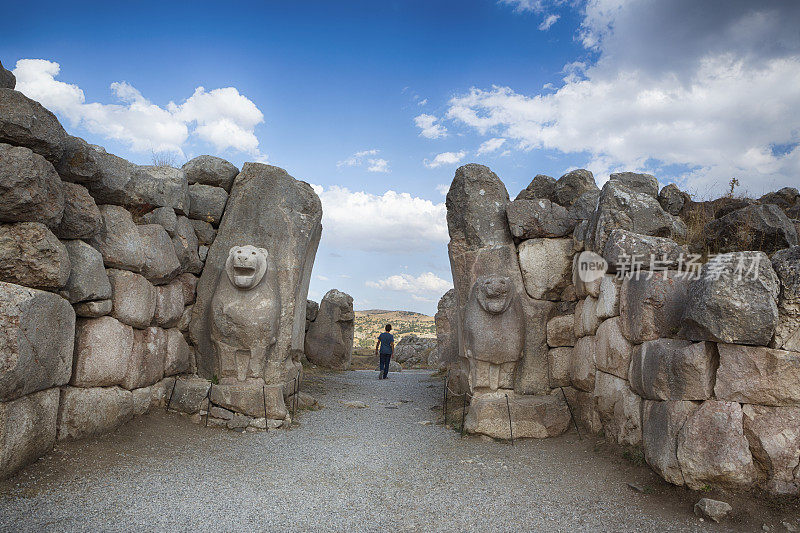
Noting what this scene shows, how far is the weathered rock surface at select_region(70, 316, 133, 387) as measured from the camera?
201 inches

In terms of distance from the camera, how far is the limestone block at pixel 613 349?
16.8ft

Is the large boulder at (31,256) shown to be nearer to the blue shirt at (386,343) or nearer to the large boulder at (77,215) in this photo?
the large boulder at (77,215)

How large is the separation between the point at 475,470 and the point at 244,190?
4.86 meters

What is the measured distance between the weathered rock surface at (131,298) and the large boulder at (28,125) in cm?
145

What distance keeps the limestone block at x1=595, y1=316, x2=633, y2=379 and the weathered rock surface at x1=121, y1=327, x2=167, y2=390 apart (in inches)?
202

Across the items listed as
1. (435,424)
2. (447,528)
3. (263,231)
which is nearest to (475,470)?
(447,528)

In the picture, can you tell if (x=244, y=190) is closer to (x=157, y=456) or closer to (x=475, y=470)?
(x=157, y=456)

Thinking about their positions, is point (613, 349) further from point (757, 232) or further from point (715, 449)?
point (757, 232)

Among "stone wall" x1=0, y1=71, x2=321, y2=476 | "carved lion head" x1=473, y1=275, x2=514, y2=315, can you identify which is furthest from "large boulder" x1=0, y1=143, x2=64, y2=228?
"carved lion head" x1=473, y1=275, x2=514, y2=315

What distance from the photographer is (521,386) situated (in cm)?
662

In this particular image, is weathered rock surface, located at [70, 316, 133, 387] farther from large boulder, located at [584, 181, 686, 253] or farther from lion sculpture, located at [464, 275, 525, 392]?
large boulder, located at [584, 181, 686, 253]

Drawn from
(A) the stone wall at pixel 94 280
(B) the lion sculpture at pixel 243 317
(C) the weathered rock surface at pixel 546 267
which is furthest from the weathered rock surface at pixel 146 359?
(C) the weathered rock surface at pixel 546 267

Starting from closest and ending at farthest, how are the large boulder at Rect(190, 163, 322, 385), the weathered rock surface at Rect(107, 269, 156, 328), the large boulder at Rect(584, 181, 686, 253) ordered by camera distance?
the weathered rock surface at Rect(107, 269, 156, 328)
the large boulder at Rect(584, 181, 686, 253)
the large boulder at Rect(190, 163, 322, 385)

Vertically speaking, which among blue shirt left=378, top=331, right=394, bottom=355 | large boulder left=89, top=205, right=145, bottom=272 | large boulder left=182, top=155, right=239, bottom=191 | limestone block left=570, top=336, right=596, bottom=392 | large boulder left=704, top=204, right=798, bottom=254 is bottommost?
blue shirt left=378, top=331, right=394, bottom=355
